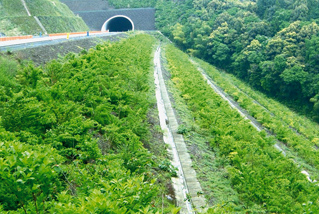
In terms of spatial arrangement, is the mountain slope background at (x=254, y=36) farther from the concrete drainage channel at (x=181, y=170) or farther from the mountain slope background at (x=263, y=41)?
the concrete drainage channel at (x=181, y=170)

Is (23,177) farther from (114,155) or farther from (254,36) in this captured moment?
(254,36)

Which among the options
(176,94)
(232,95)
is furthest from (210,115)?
(232,95)

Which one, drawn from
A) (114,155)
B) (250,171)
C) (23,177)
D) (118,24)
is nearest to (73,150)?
(114,155)

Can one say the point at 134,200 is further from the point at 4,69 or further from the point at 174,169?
the point at 4,69

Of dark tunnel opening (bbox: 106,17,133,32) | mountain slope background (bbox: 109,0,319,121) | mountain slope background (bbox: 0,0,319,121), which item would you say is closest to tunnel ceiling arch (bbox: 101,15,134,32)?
dark tunnel opening (bbox: 106,17,133,32)

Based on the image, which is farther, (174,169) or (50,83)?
(50,83)
